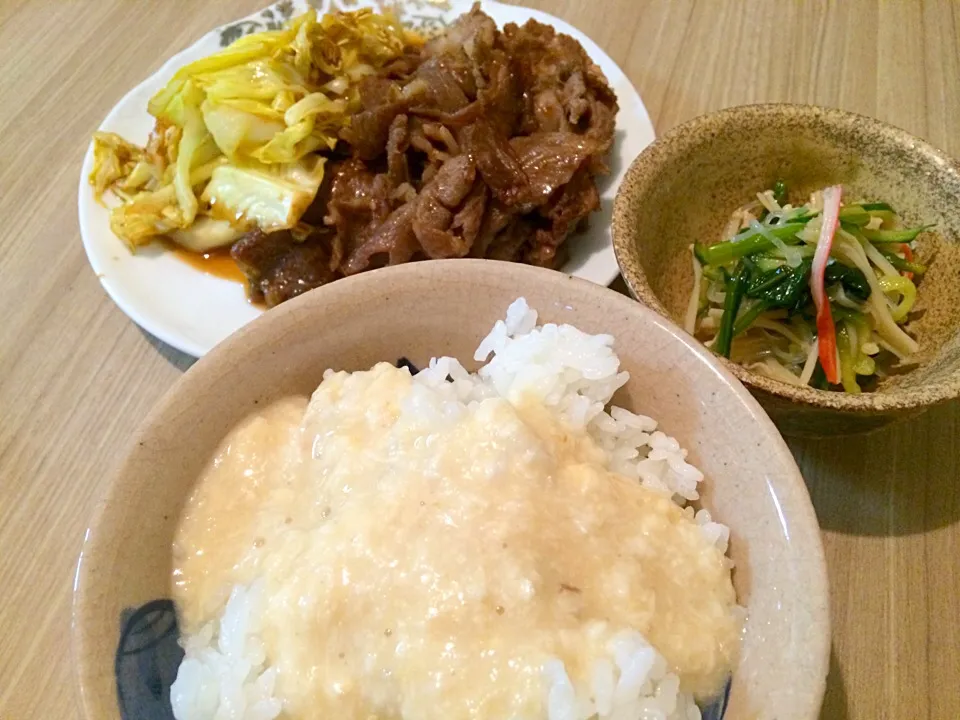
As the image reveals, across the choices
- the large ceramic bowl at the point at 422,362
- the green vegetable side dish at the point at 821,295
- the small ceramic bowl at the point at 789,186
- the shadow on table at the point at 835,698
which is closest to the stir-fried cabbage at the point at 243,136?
the large ceramic bowl at the point at 422,362

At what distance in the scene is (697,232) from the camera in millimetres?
1891

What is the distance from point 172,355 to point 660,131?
167cm

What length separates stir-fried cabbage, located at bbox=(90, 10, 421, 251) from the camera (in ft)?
7.07

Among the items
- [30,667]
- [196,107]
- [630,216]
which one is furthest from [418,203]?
[30,667]

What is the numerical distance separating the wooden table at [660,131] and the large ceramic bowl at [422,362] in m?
0.53

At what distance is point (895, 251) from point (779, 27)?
1262 millimetres

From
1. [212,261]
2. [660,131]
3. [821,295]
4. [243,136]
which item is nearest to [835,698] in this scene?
[821,295]

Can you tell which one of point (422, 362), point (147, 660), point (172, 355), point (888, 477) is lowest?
point (888, 477)

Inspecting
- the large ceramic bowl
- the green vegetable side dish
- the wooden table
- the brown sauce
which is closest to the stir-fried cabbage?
the brown sauce

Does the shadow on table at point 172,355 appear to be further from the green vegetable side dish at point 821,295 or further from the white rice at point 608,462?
the green vegetable side dish at point 821,295

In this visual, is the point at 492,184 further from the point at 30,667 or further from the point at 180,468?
the point at 30,667

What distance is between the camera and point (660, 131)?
2395 millimetres

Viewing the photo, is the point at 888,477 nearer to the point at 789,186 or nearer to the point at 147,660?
the point at 789,186

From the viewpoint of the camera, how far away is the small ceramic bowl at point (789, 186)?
1.62 m
